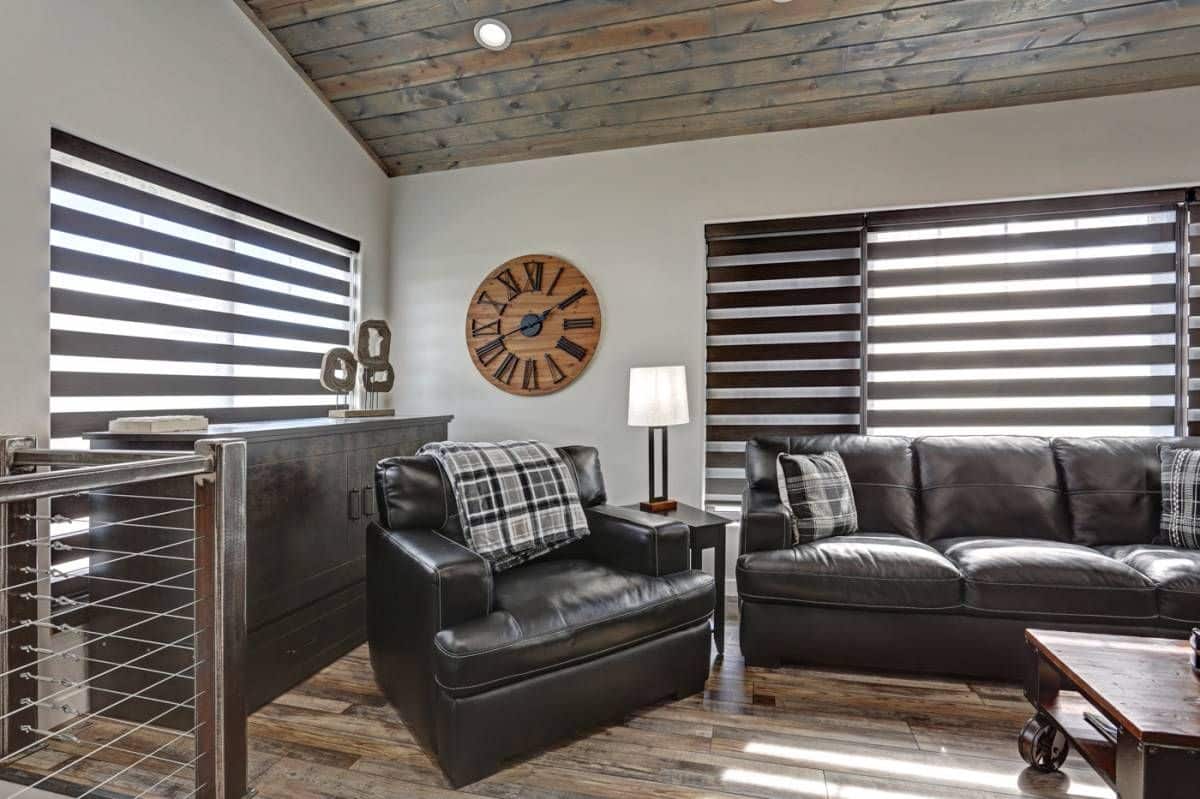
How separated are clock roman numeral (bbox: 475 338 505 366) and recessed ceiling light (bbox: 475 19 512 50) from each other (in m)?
1.61

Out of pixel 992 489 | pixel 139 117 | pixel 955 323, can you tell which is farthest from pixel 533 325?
pixel 992 489

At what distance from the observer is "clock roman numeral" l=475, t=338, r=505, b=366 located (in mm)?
3834

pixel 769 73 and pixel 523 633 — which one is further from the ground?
pixel 769 73

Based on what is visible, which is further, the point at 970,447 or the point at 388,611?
the point at 970,447

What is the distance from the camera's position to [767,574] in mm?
2568

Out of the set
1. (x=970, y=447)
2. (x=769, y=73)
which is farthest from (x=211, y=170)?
(x=970, y=447)

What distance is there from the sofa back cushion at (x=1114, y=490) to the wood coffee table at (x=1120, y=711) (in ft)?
3.81

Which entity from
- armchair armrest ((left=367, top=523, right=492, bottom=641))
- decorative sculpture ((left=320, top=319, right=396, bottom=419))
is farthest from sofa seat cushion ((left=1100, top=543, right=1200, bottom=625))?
decorative sculpture ((left=320, top=319, right=396, bottom=419))

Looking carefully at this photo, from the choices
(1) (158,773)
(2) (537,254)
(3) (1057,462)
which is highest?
(2) (537,254)

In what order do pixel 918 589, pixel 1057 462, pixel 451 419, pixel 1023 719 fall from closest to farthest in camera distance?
1. pixel 1023 719
2. pixel 918 589
3. pixel 1057 462
4. pixel 451 419

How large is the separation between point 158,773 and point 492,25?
317 centimetres

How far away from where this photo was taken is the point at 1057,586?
2.34 meters

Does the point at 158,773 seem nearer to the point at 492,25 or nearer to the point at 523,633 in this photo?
the point at 523,633

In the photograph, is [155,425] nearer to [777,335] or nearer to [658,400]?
[658,400]
